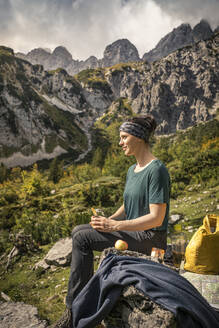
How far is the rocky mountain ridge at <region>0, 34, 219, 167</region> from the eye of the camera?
61906 millimetres

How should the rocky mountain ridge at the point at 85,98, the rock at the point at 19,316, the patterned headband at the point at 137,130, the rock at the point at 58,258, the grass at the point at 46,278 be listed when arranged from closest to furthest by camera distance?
1. the patterned headband at the point at 137,130
2. the rock at the point at 19,316
3. the grass at the point at 46,278
4. the rock at the point at 58,258
5. the rocky mountain ridge at the point at 85,98

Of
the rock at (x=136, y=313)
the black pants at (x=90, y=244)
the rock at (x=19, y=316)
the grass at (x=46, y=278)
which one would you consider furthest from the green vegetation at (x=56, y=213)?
the rock at (x=136, y=313)

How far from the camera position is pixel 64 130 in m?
78.8

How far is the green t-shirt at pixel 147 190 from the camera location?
8.16ft

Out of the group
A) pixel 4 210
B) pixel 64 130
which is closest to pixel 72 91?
pixel 64 130

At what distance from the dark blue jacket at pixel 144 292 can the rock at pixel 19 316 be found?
6.02 feet

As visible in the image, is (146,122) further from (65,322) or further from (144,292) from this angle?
(65,322)

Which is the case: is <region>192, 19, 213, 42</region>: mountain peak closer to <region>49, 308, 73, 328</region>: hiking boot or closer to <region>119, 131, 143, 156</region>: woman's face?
<region>119, 131, 143, 156</region>: woman's face

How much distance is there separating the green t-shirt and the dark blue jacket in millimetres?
849

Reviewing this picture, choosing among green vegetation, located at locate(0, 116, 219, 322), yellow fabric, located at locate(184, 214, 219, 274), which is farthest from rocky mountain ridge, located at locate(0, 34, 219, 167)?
yellow fabric, located at locate(184, 214, 219, 274)

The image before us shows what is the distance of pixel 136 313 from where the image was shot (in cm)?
159

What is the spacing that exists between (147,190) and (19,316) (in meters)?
3.00

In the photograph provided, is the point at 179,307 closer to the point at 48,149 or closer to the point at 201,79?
the point at 48,149

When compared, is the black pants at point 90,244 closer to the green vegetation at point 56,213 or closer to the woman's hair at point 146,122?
the woman's hair at point 146,122
